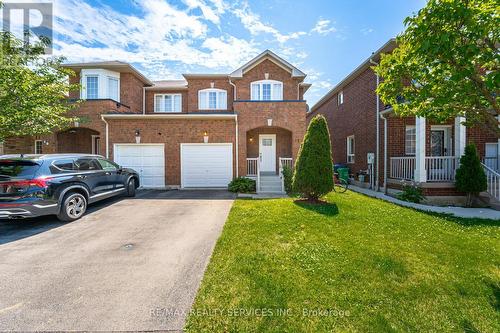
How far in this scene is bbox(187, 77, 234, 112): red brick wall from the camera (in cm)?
1433

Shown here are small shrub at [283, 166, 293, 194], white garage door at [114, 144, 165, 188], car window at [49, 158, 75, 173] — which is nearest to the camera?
car window at [49, 158, 75, 173]

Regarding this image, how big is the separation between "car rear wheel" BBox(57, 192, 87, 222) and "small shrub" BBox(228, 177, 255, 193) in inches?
225

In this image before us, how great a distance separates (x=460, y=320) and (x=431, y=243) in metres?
2.39

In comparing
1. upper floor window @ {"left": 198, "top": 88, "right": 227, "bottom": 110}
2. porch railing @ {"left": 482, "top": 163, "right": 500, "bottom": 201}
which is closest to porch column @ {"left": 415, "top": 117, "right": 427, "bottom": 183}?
porch railing @ {"left": 482, "top": 163, "right": 500, "bottom": 201}

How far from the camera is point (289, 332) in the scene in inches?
91.9

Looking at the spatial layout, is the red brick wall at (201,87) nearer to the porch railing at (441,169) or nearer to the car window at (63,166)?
the car window at (63,166)

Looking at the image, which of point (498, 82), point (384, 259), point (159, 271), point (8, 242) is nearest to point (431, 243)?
point (384, 259)

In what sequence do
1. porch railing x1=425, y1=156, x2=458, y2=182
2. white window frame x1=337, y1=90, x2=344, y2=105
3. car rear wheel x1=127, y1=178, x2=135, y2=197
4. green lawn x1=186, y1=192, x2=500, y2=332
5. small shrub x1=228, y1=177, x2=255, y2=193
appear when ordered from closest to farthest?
green lawn x1=186, y1=192, x2=500, y2=332 < porch railing x1=425, y1=156, x2=458, y2=182 < car rear wheel x1=127, y1=178, x2=135, y2=197 < small shrub x1=228, y1=177, x2=255, y2=193 < white window frame x1=337, y1=90, x2=344, y2=105

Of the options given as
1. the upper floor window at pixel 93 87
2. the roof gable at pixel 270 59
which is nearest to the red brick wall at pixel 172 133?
the upper floor window at pixel 93 87

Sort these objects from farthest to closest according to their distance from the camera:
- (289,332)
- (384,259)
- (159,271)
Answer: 1. (384,259)
2. (159,271)
3. (289,332)

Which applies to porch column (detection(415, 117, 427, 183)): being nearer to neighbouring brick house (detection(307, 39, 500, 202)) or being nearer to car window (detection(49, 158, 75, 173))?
neighbouring brick house (detection(307, 39, 500, 202))

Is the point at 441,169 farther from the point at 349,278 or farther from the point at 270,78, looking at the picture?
the point at 270,78

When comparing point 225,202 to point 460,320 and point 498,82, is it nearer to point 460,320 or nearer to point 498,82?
point 460,320

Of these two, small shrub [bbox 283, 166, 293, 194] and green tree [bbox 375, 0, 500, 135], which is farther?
small shrub [bbox 283, 166, 293, 194]
